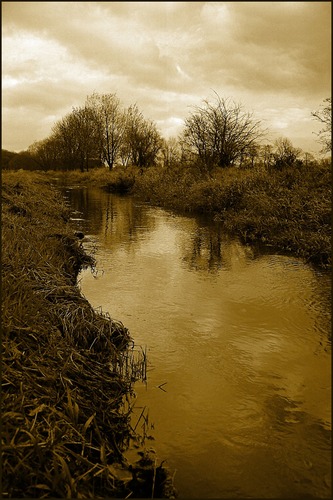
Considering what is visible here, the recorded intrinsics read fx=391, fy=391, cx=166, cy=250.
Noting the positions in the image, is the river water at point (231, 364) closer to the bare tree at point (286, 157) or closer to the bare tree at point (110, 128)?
the bare tree at point (286, 157)

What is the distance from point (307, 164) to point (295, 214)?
374 cm

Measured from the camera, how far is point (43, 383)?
9.37ft

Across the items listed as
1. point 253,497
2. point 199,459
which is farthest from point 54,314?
point 253,497

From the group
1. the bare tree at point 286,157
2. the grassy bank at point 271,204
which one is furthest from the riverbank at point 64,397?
the bare tree at point 286,157

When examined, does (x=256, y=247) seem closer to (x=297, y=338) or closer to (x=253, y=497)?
(x=297, y=338)

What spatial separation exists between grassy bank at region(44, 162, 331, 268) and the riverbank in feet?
16.1

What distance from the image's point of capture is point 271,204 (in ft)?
34.9

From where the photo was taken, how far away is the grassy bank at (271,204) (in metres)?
8.45

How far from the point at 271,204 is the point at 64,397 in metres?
8.91

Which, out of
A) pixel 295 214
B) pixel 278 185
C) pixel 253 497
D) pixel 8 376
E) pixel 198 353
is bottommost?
pixel 253 497

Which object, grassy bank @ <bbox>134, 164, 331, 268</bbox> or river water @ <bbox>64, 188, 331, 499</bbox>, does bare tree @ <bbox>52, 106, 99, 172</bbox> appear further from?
river water @ <bbox>64, 188, 331, 499</bbox>

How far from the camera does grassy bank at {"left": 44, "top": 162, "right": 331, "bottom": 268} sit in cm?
845

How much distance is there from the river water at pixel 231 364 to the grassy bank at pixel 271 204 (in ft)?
2.33

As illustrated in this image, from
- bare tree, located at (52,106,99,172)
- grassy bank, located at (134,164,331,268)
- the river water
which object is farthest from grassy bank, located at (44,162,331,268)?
bare tree, located at (52,106,99,172)
